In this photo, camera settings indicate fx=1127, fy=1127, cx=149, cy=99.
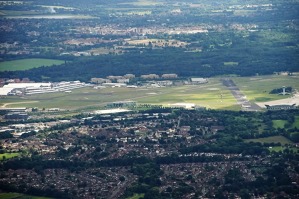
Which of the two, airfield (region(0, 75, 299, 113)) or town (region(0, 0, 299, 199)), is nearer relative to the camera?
town (region(0, 0, 299, 199))

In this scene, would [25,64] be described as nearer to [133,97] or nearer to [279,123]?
[133,97]

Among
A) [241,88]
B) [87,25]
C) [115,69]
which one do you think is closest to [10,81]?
[115,69]

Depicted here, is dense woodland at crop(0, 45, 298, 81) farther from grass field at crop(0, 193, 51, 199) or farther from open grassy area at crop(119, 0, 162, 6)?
open grassy area at crop(119, 0, 162, 6)

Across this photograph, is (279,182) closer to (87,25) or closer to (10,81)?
(10,81)

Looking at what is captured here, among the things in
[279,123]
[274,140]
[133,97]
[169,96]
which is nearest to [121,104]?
[133,97]

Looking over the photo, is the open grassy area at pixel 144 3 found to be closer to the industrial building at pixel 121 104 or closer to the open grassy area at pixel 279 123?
the industrial building at pixel 121 104

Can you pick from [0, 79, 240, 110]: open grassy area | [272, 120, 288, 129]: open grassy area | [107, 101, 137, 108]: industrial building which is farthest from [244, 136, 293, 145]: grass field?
[107, 101, 137, 108]: industrial building
